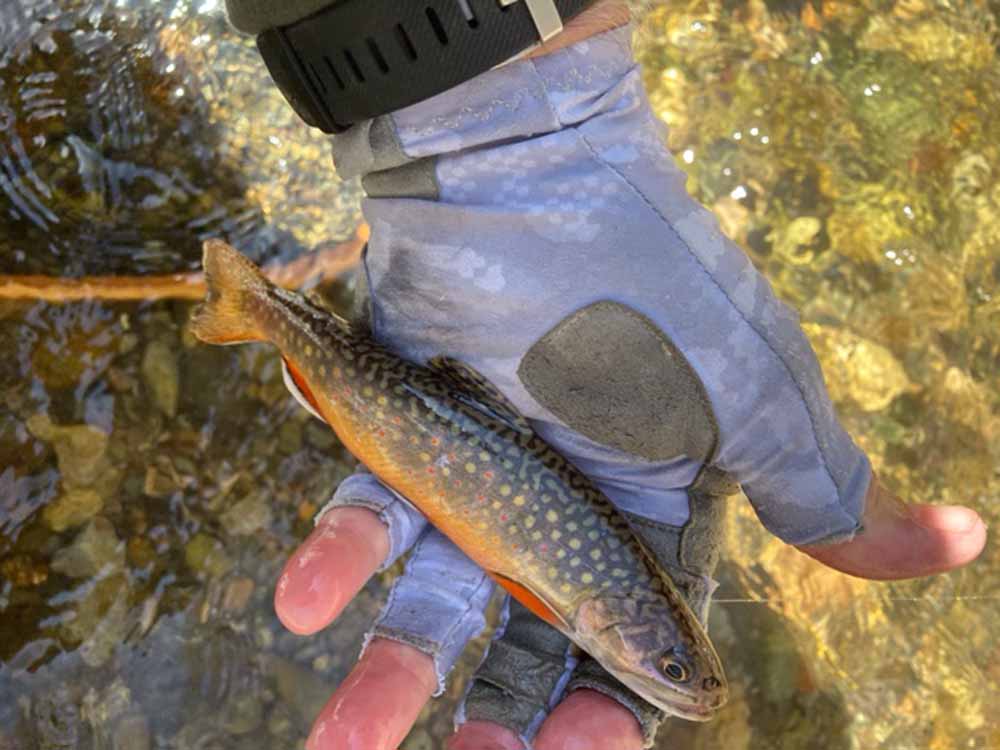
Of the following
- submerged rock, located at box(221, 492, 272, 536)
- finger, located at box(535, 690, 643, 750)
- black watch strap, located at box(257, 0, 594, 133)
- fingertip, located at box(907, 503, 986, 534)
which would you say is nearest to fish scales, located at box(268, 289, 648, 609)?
finger, located at box(535, 690, 643, 750)

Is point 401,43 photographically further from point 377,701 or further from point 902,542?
point 902,542

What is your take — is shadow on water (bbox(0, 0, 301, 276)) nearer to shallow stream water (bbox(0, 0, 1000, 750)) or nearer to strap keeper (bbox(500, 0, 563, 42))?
shallow stream water (bbox(0, 0, 1000, 750))

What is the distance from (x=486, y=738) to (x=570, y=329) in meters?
0.95

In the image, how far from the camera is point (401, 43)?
1632 mm

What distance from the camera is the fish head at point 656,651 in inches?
73.4

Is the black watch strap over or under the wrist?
over

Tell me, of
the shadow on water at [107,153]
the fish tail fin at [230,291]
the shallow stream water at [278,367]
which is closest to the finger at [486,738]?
the shallow stream water at [278,367]

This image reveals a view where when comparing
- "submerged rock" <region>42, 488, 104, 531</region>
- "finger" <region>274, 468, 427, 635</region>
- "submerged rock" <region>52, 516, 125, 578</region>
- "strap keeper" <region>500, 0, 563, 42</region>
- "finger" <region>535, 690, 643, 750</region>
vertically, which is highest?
"strap keeper" <region>500, 0, 563, 42</region>

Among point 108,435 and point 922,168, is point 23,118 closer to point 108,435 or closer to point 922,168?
point 108,435

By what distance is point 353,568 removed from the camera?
1871 millimetres

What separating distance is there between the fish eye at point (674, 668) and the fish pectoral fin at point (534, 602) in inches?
9.0

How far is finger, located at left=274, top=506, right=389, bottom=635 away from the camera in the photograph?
1.75m

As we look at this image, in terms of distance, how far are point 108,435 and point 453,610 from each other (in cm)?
137

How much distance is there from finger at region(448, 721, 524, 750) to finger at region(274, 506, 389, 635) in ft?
1.38
